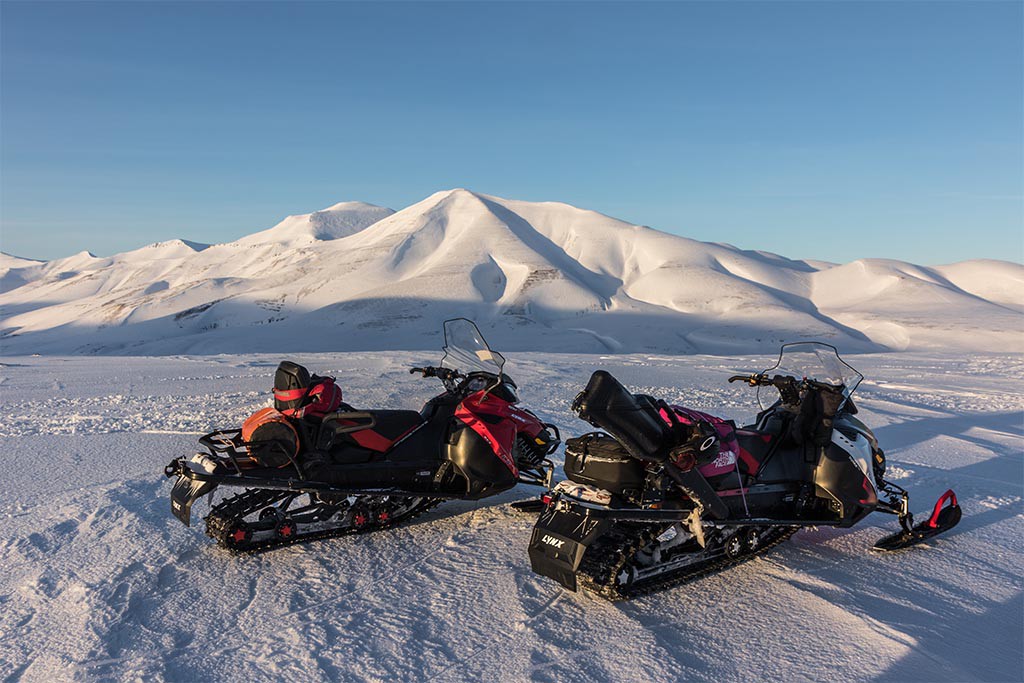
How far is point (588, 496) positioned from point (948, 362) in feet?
69.8

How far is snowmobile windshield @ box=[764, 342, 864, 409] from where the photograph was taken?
4.50m

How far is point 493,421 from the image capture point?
5.22 m

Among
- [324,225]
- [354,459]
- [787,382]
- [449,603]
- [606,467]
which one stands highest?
[324,225]

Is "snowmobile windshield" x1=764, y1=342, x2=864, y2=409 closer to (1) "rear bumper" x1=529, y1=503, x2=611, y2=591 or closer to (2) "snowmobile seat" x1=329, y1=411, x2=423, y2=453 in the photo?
(1) "rear bumper" x1=529, y1=503, x2=611, y2=591

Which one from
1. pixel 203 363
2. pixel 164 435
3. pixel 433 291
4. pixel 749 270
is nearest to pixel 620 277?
pixel 749 270

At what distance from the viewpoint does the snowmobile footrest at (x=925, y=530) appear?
4.64 meters

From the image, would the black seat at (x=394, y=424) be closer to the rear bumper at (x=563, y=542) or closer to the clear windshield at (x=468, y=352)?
the clear windshield at (x=468, y=352)

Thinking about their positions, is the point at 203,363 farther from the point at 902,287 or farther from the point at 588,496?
the point at 902,287

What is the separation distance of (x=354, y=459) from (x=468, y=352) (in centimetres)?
137

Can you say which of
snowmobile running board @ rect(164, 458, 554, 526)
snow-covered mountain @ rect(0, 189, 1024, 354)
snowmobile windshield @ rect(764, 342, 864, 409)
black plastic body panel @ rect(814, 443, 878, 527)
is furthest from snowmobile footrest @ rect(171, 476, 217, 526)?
snow-covered mountain @ rect(0, 189, 1024, 354)

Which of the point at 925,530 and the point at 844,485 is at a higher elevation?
the point at 844,485

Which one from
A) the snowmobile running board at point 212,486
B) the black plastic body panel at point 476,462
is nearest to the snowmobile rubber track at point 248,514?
the snowmobile running board at point 212,486

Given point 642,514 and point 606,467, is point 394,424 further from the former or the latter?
point 642,514

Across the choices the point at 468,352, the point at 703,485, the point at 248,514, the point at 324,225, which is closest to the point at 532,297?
the point at 468,352
